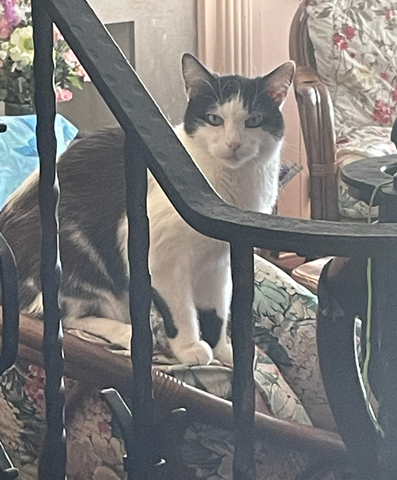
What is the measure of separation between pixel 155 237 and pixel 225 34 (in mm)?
2545

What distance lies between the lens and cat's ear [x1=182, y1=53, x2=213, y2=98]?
1.53 m

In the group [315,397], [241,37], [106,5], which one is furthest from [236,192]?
[241,37]

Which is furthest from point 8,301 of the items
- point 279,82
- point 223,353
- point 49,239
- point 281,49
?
point 281,49

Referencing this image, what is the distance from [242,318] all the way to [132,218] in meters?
0.12

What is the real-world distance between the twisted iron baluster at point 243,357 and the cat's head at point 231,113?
3.05 feet

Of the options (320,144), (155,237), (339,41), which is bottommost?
(320,144)

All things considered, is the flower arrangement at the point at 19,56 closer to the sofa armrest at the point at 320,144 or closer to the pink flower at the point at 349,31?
the sofa armrest at the point at 320,144

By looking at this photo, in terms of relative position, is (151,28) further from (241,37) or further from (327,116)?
(327,116)

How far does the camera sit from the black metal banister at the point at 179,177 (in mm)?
578

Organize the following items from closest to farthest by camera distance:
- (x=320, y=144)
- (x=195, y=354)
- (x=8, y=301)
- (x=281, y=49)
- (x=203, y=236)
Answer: (x=8, y=301) < (x=195, y=354) < (x=203, y=236) < (x=320, y=144) < (x=281, y=49)

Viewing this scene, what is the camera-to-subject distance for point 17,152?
199 cm

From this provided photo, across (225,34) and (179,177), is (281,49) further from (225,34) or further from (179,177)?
(179,177)

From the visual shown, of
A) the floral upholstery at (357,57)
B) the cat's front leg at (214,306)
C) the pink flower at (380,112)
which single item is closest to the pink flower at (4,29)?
the cat's front leg at (214,306)

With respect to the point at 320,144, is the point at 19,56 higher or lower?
higher
